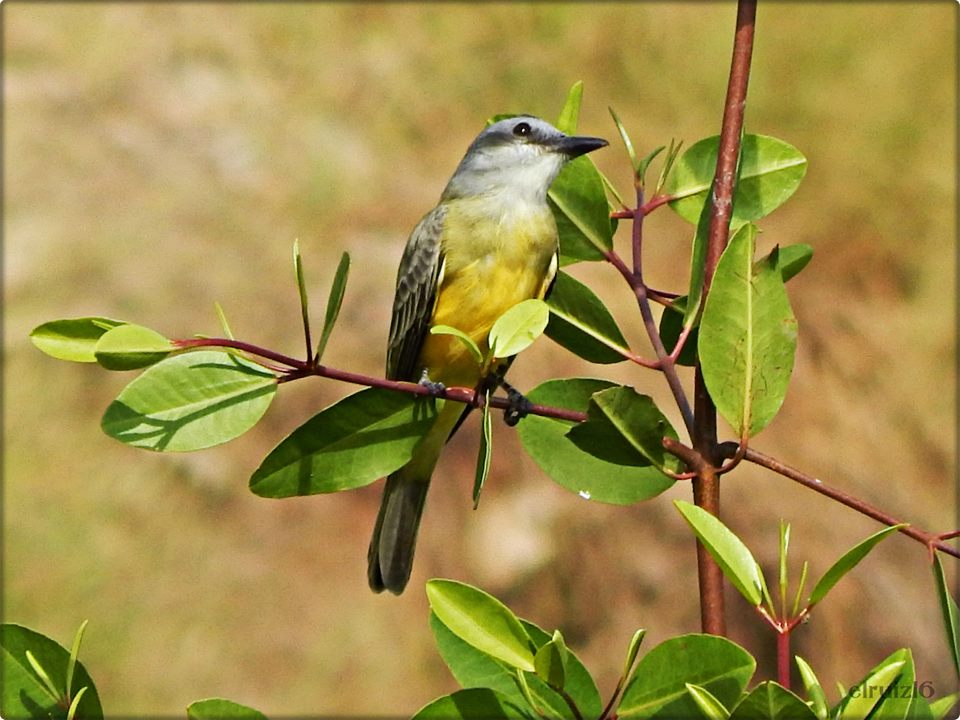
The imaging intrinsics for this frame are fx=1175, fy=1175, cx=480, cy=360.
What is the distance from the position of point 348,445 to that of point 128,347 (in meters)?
0.30

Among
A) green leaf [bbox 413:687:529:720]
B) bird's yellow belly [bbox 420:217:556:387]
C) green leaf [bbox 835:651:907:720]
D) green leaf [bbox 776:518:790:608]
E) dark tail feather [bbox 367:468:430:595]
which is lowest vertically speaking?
dark tail feather [bbox 367:468:430:595]

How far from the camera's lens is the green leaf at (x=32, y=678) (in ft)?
3.86

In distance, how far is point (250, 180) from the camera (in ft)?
21.8

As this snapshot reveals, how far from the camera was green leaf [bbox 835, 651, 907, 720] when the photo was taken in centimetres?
101

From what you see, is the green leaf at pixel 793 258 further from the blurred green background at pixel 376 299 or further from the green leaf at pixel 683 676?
the blurred green background at pixel 376 299

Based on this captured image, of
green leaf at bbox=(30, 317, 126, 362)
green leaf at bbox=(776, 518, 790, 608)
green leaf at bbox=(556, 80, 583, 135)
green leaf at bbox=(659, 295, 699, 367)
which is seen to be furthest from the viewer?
green leaf at bbox=(556, 80, 583, 135)

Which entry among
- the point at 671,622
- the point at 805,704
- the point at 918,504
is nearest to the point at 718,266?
the point at 805,704

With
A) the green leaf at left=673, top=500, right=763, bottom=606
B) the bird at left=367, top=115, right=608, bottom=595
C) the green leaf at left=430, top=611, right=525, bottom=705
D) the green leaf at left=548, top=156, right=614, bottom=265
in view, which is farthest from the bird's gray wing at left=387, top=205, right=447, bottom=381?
the green leaf at left=673, top=500, right=763, bottom=606

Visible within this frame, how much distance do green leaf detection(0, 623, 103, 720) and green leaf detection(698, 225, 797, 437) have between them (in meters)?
0.70

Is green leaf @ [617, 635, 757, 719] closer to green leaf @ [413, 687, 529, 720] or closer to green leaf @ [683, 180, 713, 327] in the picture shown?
green leaf @ [413, 687, 529, 720]

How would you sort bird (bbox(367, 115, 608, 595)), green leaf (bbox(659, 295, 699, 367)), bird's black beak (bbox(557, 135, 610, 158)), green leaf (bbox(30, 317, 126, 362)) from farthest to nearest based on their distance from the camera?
1. bird (bbox(367, 115, 608, 595))
2. bird's black beak (bbox(557, 135, 610, 158))
3. green leaf (bbox(659, 295, 699, 367))
4. green leaf (bbox(30, 317, 126, 362))

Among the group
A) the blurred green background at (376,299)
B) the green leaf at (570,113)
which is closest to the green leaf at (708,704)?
the green leaf at (570,113)

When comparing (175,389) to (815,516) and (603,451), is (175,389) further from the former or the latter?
(815,516)

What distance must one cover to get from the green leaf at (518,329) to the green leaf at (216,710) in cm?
43
